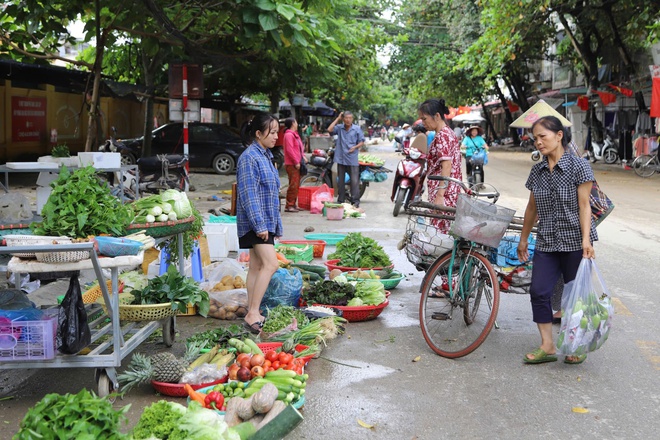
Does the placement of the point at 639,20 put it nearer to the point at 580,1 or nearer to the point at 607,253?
the point at 580,1

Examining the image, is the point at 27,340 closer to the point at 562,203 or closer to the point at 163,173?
the point at 562,203

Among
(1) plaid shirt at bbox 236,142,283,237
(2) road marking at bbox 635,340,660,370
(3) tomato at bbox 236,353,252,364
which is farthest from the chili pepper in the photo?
(2) road marking at bbox 635,340,660,370

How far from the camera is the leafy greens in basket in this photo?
7.76m

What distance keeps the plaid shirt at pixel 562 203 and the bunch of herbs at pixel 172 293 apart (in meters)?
2.53

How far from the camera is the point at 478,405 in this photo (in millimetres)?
4434

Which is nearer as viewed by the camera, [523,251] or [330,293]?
[523,251]

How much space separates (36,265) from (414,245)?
3208 millimetres

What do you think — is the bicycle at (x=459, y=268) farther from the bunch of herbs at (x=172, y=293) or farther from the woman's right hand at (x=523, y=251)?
the bunch of herbs at (x=172, y=293)

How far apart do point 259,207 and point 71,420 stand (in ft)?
9.41

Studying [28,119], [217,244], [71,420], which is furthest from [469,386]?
[28,119]

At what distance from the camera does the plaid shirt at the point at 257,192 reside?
18.7ft

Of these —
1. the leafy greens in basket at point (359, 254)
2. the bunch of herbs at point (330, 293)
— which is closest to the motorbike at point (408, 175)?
the leafy greens in basket at point (359, 254)

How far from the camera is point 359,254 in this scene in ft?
25.7

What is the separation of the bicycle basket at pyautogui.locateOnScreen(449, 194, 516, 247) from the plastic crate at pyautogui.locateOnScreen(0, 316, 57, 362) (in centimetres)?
290
